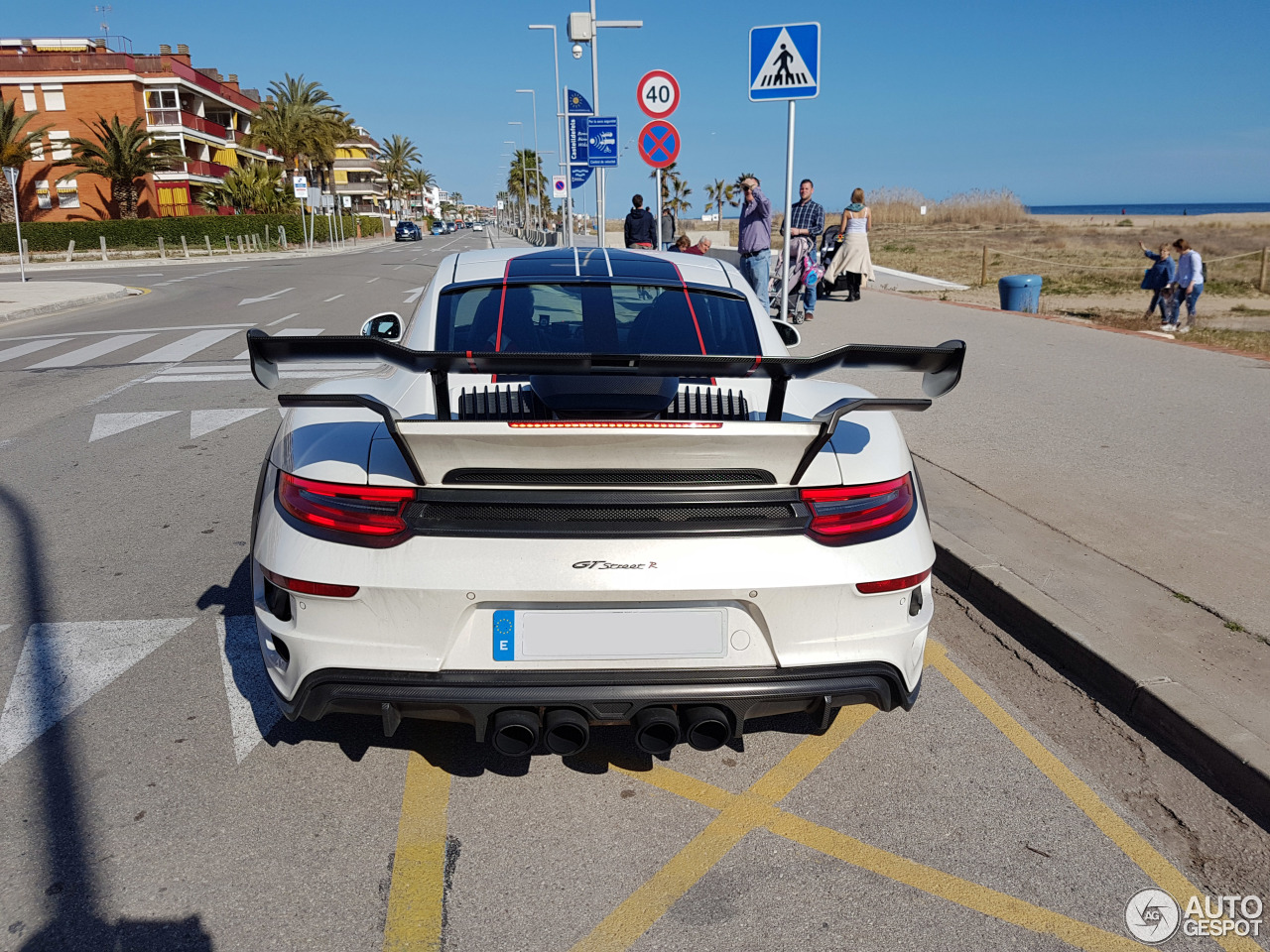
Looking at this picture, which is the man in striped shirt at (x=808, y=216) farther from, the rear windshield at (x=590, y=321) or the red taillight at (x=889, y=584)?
the red taillight at (x=889, y=584)

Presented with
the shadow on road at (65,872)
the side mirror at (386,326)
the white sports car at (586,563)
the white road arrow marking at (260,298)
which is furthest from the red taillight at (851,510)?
the white road arrow marking at (260,298)

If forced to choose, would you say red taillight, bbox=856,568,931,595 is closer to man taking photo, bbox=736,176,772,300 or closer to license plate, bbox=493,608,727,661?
license plate, bbox=493,608,727,661

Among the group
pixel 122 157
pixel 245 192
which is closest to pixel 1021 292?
pixel 122 157

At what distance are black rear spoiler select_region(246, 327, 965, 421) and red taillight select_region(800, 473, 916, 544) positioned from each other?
1.10ft

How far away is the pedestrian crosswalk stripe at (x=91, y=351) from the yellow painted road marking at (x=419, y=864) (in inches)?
441

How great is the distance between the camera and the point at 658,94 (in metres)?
12.9

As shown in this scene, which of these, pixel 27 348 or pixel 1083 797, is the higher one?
pixel 27 348

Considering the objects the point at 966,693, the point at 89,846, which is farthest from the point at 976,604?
the point at 89,846

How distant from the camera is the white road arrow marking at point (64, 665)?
3369mm

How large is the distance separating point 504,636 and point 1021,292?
1679 centimetres

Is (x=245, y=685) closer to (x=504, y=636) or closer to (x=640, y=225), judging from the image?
(x=504, y=636)

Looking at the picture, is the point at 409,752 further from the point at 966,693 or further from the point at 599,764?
the point at 966,693

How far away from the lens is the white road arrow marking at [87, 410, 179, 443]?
26.6 feet

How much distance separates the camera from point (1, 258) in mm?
45781
